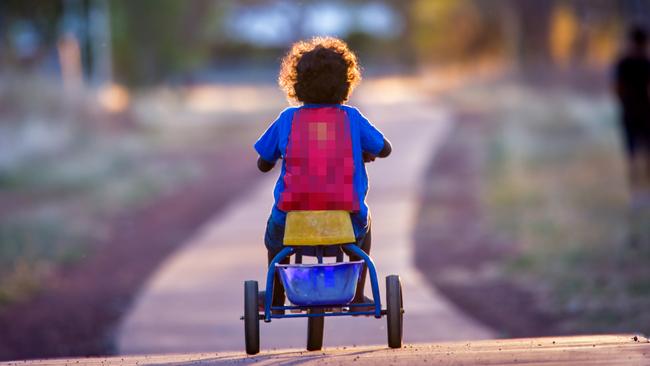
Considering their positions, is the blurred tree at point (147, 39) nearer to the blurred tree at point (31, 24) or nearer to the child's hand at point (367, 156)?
the blurred tree at point (31, 24)

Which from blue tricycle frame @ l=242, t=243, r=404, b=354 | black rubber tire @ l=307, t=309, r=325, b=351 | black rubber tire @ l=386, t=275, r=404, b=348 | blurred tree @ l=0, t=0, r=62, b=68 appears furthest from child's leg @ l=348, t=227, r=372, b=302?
blurred tree @ l=0, t=0, r=62, b=68

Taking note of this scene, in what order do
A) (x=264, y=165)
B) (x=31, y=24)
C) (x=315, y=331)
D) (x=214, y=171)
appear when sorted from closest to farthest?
(x=264, y=165) < (x=315, y=331) < (x=214, y=171) < (x=31, y=24)

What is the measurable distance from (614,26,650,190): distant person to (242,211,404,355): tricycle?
7.41 metres

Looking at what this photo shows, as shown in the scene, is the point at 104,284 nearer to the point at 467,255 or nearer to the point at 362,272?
the point at 467,255

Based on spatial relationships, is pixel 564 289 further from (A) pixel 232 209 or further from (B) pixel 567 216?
(A) pixel 232 209

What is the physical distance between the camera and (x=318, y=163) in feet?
17.7

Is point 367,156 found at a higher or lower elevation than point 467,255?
higher

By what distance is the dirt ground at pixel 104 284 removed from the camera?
912cm

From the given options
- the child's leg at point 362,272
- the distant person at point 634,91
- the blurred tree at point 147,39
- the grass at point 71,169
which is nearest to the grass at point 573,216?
the distant person at point 634,91

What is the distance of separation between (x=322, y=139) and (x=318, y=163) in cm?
11

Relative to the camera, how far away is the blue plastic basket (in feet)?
17.6

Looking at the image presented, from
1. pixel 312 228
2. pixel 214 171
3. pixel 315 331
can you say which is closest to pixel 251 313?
pixel 312 228

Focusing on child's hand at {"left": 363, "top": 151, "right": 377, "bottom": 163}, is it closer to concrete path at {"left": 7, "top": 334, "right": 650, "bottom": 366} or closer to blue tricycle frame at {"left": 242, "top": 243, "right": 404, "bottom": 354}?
blue tricycle frame at {"left": 242, "top": 243, "right": 404, "bottom": 354}

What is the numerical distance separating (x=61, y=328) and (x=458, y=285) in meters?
3.71
